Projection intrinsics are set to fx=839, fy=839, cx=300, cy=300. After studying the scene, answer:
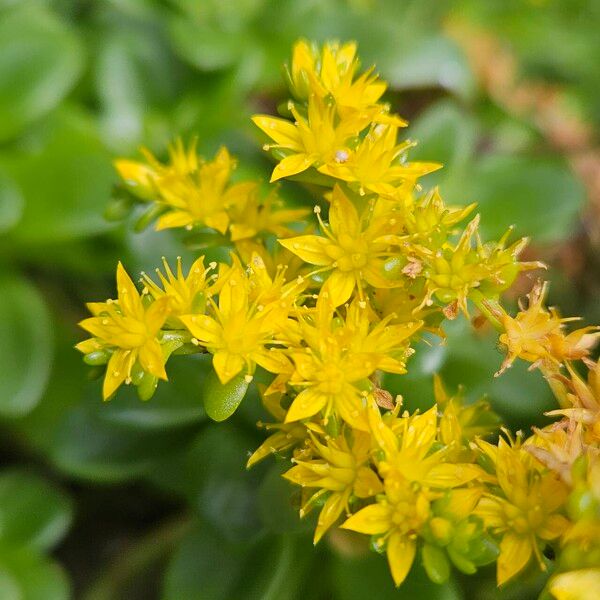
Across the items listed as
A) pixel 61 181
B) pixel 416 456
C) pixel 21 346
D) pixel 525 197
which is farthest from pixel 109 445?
pixel 525 197

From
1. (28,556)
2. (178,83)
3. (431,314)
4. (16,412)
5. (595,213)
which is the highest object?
(431,314)


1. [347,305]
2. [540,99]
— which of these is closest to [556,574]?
[347,305]

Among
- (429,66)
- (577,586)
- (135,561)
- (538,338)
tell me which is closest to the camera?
(577,586)

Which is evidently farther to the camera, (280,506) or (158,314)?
(280,506)

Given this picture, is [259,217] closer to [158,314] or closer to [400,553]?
[158,314]

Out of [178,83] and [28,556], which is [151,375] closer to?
[28,556]

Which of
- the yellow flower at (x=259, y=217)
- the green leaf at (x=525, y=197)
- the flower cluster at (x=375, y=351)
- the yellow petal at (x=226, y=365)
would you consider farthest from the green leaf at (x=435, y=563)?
the green leaf at (x=525, y=197)

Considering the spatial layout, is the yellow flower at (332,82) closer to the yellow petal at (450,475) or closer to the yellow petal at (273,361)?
the yellow petal at (273,361)
